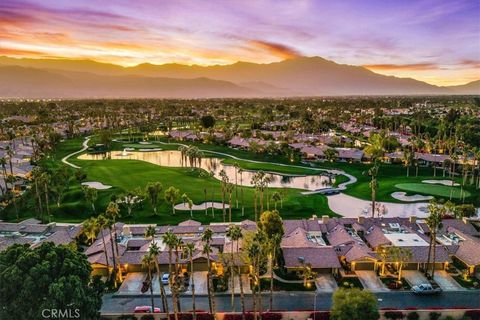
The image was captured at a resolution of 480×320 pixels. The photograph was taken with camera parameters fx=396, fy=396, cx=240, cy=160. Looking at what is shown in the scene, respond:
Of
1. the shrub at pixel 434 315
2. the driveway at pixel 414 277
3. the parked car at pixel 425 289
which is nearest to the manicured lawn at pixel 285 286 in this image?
the parked car at pixel 425 289

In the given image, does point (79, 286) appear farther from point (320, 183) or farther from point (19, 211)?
point (320, 183)

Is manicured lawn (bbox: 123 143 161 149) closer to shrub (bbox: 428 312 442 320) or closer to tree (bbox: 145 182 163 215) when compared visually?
tree (bbox: 145 182 163 215)

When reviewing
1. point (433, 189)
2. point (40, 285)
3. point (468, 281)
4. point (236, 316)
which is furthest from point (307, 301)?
point (433, 189)

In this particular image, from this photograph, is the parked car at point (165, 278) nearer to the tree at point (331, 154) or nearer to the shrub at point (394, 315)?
the shrub at point (394, 315)

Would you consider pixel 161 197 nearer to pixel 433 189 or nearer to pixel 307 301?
pixel 307 301

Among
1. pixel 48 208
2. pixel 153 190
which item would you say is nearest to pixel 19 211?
pixel 48 208

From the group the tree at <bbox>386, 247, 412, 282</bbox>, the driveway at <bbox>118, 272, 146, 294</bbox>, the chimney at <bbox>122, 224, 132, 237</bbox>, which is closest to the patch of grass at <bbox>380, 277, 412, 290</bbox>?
the tree at <bbox>386, 247, 412, 282</bbox>
